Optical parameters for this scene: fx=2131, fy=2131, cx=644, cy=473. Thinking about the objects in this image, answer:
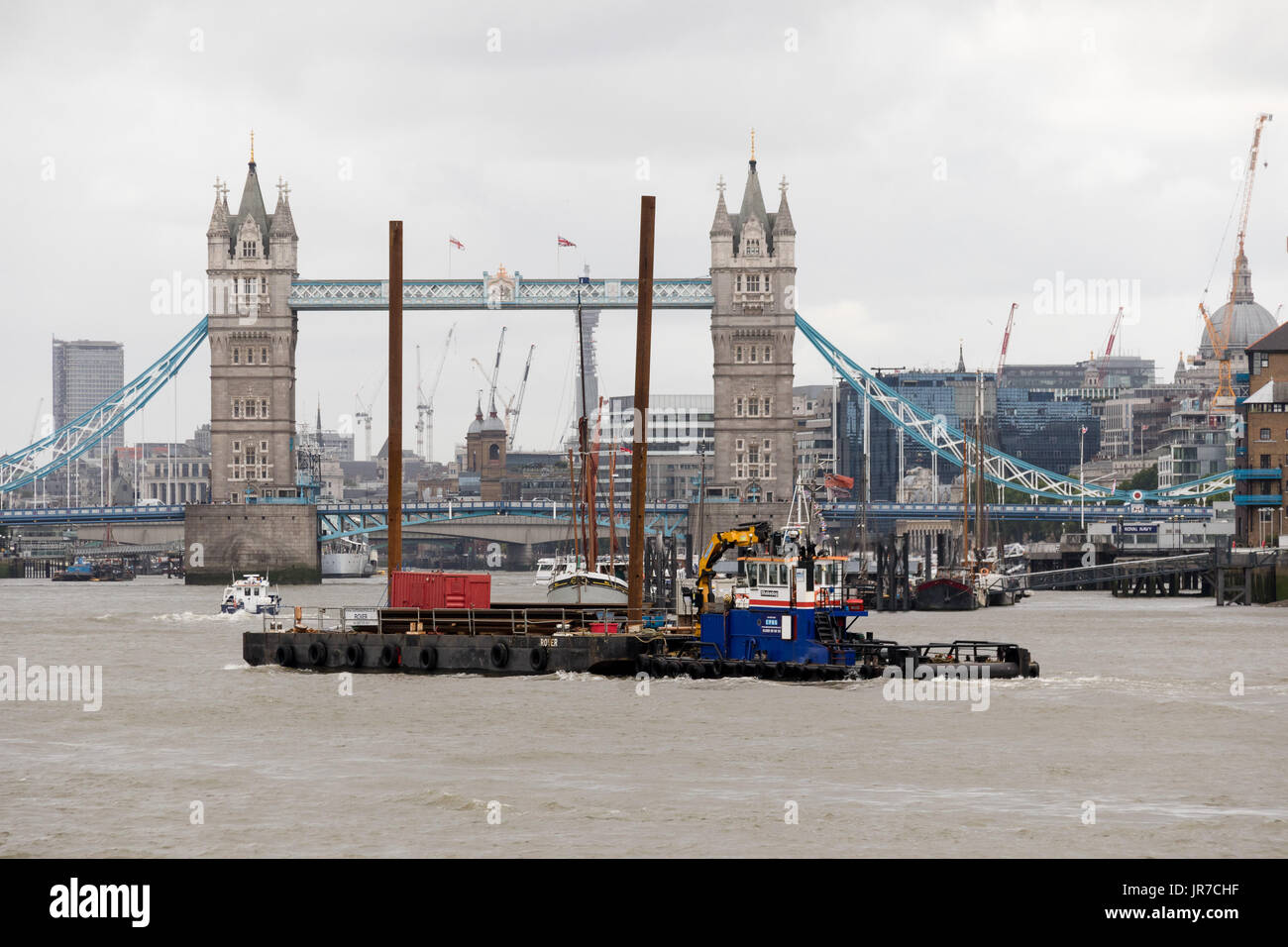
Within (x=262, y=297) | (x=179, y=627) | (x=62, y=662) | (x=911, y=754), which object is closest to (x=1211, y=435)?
(x=262, y=297)

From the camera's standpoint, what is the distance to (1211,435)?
635 ft

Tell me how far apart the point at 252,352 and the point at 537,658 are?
332ft

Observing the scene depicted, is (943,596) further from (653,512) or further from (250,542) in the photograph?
(250,542)

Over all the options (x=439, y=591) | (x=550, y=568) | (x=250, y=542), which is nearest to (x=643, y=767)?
(x=439, y=591)

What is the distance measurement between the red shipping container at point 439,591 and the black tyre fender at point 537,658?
434 centimetres

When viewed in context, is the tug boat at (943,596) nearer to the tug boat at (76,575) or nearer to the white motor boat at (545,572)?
the white motor boat at (545,572)

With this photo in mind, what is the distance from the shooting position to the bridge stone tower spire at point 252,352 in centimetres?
14500

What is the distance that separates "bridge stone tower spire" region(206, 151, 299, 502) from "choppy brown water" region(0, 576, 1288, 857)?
92694 mm

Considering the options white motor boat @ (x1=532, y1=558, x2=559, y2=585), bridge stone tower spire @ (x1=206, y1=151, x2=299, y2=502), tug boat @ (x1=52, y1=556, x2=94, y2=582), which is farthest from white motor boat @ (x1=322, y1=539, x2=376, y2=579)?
white motor boat @ (x1=532, y1=558, x2=559, y2=585)

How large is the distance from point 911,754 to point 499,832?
941 centimetres

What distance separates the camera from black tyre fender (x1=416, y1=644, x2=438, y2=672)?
161ft

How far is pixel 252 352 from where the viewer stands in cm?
14525

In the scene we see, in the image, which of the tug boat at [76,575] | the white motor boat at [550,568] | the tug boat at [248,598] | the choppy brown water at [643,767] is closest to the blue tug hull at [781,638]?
the choppy brown water at [643,767]

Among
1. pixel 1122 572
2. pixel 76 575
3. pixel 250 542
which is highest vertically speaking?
pixel 250 542
